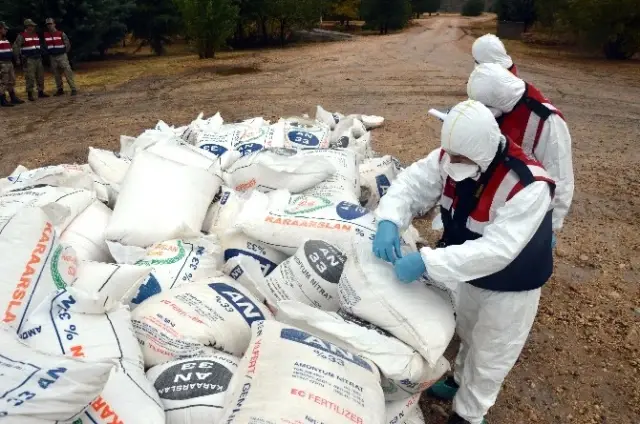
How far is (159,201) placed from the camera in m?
2.38

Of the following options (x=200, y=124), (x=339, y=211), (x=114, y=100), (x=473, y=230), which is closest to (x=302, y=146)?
(x=200, y=124)

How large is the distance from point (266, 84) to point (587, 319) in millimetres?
7001

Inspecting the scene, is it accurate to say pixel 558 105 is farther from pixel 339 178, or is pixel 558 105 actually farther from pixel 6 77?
pixel 6 77

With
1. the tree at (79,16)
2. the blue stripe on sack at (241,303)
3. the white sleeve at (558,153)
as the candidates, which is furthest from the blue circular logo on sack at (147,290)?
the tree at (79,16)

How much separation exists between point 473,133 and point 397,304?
0.64m

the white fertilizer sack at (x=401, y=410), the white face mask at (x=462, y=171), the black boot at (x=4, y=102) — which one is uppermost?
the white face mask at (x=462, y=171)

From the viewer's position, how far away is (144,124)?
620 cm

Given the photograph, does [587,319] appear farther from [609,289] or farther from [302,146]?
[302,146]

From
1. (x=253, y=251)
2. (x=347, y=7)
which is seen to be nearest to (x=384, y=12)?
(x=347, y=7)

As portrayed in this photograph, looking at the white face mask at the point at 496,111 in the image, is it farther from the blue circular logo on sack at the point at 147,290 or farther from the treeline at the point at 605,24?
the treeline at the point at 605,24

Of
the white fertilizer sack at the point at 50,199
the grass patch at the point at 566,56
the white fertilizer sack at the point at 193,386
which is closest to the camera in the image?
the white fertilizer sack at the point at 193,386

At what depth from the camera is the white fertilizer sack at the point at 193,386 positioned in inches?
58.6

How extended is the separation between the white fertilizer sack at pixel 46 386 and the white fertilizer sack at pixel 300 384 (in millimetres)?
364

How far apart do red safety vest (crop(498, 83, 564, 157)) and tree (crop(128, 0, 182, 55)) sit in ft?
40.2
